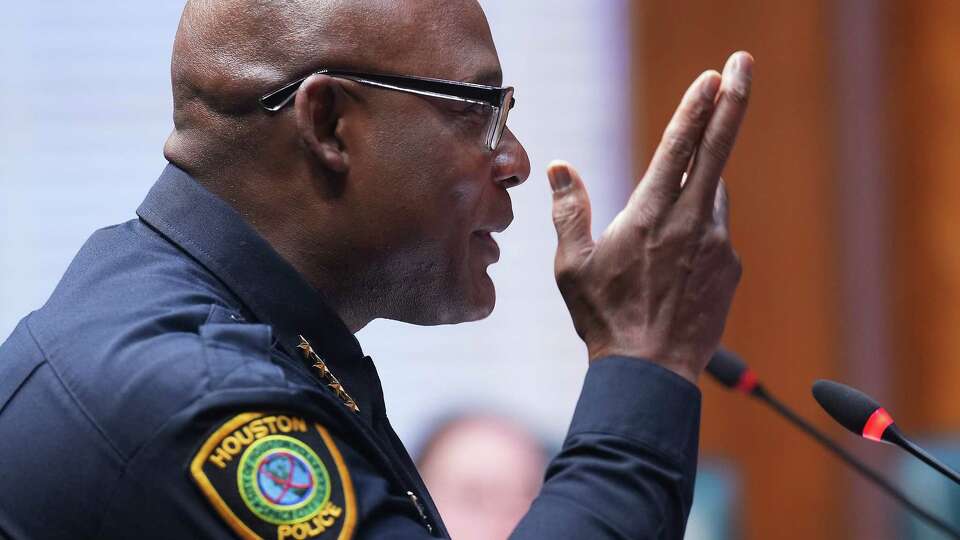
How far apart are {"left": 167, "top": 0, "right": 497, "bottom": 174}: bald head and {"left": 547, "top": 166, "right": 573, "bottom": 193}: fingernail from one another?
156 millimetres

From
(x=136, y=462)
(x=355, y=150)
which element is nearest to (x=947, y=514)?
(x=355, y=150)

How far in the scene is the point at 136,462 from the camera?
0.96 m

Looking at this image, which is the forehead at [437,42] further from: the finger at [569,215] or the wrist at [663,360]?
the wrist at [663,360]

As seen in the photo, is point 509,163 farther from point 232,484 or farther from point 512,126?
point 512,126

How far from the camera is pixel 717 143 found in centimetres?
112

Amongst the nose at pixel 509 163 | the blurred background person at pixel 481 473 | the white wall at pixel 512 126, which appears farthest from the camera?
the white wall at pixel 512 126

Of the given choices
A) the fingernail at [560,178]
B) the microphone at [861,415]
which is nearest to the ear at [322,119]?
the fingernail at [560,178]

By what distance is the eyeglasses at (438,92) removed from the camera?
123 cm

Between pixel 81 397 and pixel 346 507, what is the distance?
24cm

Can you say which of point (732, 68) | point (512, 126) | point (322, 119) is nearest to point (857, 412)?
point (732, 68)

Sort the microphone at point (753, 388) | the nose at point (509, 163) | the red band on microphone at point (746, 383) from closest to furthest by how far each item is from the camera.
A: the nose at point (509, 163)
the microphone at point (753, 388)
the red band on microphone at point (746, 383)

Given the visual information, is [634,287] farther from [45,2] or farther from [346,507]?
[45,2]

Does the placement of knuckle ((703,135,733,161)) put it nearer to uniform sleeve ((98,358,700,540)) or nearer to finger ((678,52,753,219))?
finger ((678,52,753,219))

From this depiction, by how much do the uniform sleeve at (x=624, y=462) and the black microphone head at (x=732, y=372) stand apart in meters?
0.59
